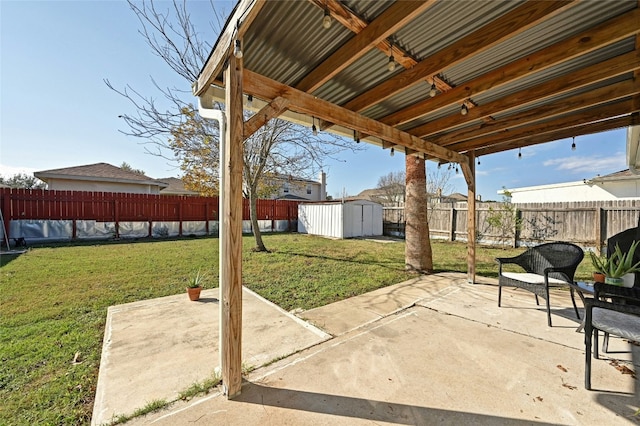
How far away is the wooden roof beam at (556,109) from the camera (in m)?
2.64

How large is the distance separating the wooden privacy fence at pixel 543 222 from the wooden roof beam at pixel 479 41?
916 cm

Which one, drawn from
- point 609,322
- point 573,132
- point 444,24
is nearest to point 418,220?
point 573,132

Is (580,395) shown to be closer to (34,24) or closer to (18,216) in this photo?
(34,24)

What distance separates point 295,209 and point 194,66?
10.3m

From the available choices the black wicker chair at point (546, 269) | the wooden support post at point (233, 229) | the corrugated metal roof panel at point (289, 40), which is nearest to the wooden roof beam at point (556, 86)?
the black wicker chair at point (546, 269)

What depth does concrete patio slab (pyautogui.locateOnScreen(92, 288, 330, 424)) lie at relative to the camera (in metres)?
1.84

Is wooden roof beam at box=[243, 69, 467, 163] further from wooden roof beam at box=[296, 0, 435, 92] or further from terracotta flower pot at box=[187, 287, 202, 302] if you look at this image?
terracotta flower pot at box=[187, 287, 202, 302]

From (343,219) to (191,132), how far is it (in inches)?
288

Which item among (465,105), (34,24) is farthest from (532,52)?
(34,24)

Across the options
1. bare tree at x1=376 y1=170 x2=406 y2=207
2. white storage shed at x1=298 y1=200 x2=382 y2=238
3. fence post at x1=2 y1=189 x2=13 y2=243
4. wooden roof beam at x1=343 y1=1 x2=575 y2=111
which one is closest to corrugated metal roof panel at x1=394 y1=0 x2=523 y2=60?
wooden roof beam at x1=343 y1=1 x2=575 y2=111

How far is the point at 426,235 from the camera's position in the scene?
549 centimetres

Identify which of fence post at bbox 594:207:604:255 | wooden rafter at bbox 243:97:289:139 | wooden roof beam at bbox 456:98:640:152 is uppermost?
wooden roof beam at bbox 456:98:640:152

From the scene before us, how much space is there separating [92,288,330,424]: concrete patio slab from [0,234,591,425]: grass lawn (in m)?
0.13

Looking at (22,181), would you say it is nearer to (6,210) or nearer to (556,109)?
(6,210)
